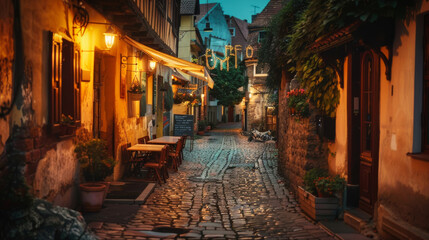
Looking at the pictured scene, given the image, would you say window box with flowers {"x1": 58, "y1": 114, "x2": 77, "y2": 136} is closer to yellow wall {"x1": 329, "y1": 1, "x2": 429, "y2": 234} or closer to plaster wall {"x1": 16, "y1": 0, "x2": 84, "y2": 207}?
plaster wall {"x1": 16, "y1": 0, "x2": 84, "y2": 207}

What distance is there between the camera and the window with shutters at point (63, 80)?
5.84 m

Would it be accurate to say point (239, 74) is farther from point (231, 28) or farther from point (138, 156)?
point (138, 156)

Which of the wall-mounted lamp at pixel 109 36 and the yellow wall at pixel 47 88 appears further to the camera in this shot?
the wall-mounted lamp at pixel 109 36

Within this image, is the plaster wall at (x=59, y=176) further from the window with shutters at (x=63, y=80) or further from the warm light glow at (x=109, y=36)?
the warm light glow at (x=109, y=36)

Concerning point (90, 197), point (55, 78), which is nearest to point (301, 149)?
point (90, 197)

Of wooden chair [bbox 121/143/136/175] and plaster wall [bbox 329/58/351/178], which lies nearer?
plaster wall [bbox 329/58/351/178]

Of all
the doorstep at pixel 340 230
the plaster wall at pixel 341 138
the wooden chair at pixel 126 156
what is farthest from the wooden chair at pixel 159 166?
the doorstep at pixel 340 230

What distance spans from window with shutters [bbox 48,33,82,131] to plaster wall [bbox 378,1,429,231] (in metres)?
4.51

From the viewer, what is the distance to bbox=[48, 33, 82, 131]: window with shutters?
5840 millimetres

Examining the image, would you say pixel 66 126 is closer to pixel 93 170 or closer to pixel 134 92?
pixel 93 170

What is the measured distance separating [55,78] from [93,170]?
6.04ft

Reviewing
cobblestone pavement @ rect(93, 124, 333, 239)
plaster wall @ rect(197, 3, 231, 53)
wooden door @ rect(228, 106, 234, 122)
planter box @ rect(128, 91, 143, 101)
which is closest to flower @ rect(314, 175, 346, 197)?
cobblestone pavement @ rect(93, 124, 333, 239)

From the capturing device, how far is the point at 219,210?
779 centimetres

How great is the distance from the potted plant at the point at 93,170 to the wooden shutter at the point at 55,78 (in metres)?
1.04
